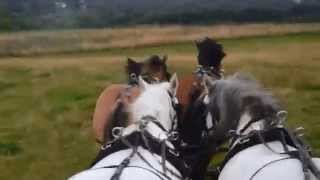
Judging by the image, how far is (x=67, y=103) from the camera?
14.0 meters

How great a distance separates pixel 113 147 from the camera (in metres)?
4.71

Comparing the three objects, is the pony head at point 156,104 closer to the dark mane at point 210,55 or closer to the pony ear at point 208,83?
the pony ear at point 208,83

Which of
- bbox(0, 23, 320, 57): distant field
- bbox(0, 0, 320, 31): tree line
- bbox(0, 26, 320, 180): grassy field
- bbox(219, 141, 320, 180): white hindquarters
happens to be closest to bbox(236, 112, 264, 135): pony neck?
bbox(219, 141, 320, 180): white hindquarters

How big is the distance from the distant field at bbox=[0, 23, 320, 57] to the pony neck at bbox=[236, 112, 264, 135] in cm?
2599

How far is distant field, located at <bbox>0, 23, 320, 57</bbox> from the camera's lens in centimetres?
3266

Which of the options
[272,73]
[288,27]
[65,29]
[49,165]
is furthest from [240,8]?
[49,165]

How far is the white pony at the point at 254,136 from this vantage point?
13.9 ft

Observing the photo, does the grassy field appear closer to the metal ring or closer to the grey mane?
the grey mane

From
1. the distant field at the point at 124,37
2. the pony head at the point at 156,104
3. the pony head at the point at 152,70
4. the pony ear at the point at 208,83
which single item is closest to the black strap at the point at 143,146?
the pony head at the point at 156,104

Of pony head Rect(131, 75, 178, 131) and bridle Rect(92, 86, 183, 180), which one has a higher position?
pony head Rect(131, 75, 178, 131)

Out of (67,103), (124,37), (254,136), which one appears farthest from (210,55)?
(124,37)

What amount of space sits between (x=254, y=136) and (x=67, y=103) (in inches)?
371

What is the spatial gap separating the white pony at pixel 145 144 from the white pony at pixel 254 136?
341mm

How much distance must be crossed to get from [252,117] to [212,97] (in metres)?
0.52
